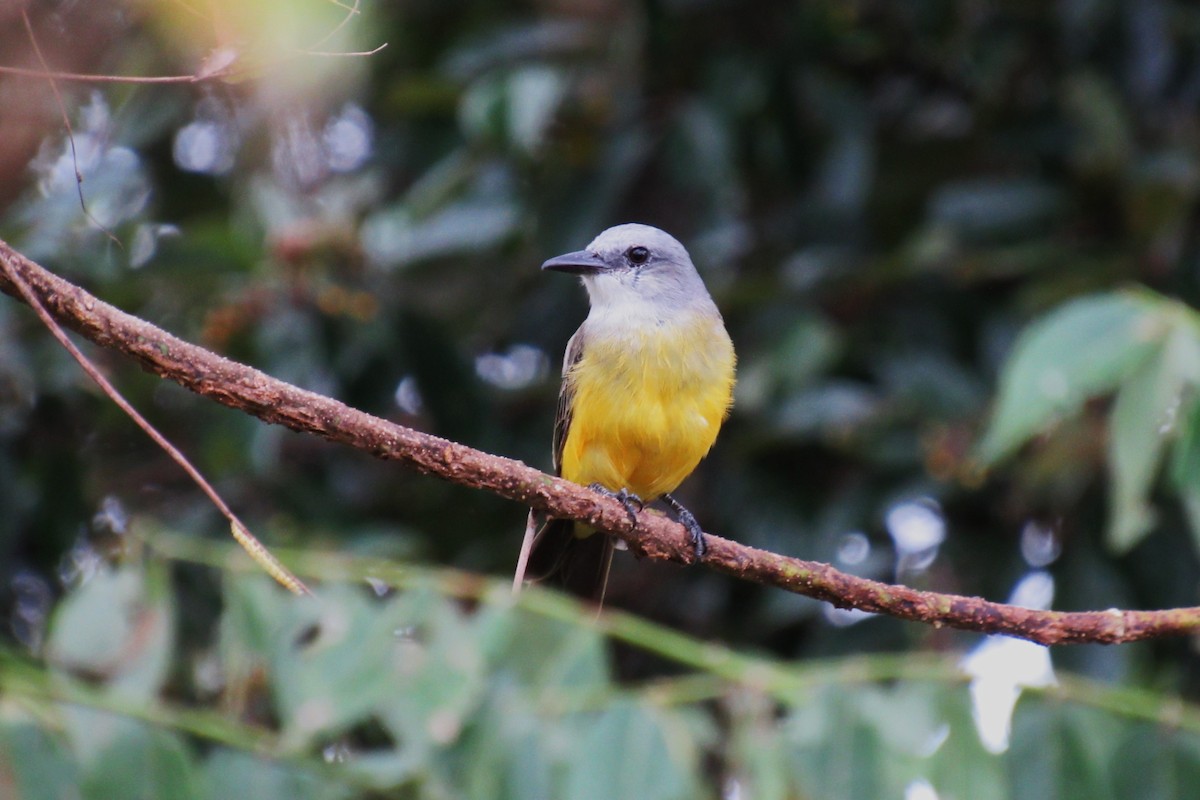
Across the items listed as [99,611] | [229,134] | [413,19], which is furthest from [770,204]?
[99,611]

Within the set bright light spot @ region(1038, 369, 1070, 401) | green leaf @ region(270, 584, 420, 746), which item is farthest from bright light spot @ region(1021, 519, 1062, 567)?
green leaf @ region(270, 584, 420, 746)

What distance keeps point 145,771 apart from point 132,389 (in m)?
2.21

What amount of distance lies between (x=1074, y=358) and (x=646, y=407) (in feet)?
4.00

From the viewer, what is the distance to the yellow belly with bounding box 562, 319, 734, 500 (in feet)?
13.3

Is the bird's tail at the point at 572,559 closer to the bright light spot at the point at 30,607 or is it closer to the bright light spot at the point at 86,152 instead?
the bright light spot at the point at 86,152

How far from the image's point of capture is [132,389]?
16.4ft

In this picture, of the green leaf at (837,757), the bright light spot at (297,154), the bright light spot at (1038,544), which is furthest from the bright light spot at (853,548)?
the bright light spot at (297,154)

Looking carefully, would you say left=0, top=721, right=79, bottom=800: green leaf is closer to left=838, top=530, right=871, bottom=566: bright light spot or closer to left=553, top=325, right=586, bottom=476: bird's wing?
left=553, top=325, right=586, bottom=476: bird's wing

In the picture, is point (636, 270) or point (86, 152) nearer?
point (86, 152)

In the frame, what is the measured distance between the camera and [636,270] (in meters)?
4.68

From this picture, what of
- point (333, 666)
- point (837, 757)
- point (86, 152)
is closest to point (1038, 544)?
point (837, 757)

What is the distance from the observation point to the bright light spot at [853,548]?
195 inches

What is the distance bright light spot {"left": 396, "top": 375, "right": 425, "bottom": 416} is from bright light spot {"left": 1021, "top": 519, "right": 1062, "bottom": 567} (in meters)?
2.22

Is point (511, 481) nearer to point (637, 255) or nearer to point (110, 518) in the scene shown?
point (637, 255)
